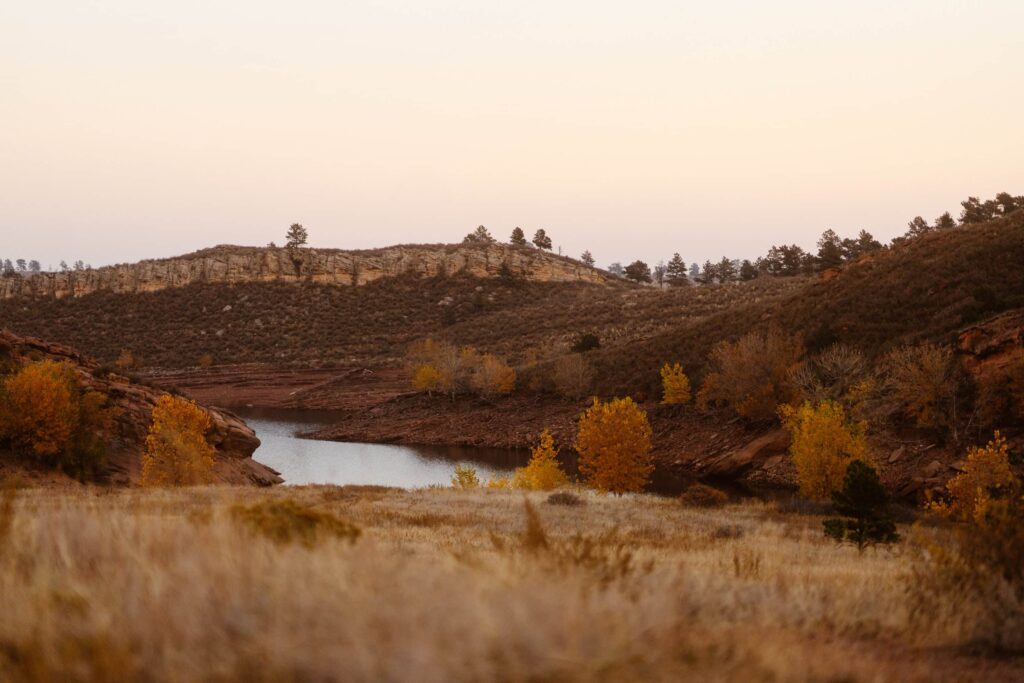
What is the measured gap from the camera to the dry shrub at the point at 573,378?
62.9 meters

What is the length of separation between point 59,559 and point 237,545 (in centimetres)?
111

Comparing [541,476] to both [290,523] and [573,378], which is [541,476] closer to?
[573,378]

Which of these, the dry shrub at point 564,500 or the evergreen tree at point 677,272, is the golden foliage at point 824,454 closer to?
the dry shrub at point 564,500

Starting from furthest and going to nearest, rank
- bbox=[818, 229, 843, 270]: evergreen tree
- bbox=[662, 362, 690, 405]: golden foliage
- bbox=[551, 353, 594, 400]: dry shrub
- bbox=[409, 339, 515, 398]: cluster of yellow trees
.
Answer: bbox=[818, 229, 843, 270]: evergreen tree → bbox=[409, 339, 515, 398]: cluster of yellow trees → bbox=[551, 353, 594, 400]: dry shrub → bbox=[662, 362, 690, 405]: golden foliage

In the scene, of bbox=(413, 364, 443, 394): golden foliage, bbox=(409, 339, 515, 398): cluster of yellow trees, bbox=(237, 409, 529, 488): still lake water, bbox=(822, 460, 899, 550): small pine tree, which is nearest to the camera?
bbox=(822, 460, 899, 550): small pine tree

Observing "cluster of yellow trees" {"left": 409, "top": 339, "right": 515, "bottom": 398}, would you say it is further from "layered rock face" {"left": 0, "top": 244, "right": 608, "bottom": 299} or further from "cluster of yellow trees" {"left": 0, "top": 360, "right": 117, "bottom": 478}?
"layered rock face" {"left": 0, "top": 244, "right": 608, "bottom": 299}

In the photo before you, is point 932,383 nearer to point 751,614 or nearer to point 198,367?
point 751,614

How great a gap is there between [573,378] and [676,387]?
11620mm

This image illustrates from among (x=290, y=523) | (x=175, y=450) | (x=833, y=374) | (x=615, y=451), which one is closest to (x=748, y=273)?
Answer: (x=833, y=374)

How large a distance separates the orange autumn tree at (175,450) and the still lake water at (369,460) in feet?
26.9

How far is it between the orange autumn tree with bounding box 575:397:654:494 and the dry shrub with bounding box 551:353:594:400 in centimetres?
2535

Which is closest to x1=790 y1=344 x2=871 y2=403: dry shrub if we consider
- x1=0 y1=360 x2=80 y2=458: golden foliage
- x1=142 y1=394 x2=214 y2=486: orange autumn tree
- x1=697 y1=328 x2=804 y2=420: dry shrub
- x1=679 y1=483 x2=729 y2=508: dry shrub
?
x1=697 y1=328 x2=804 y2=420: dry shrub

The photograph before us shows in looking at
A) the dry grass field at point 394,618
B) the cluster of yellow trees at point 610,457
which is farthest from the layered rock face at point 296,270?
the dry grass field at point 394,618

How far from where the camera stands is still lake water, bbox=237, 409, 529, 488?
45719mm
